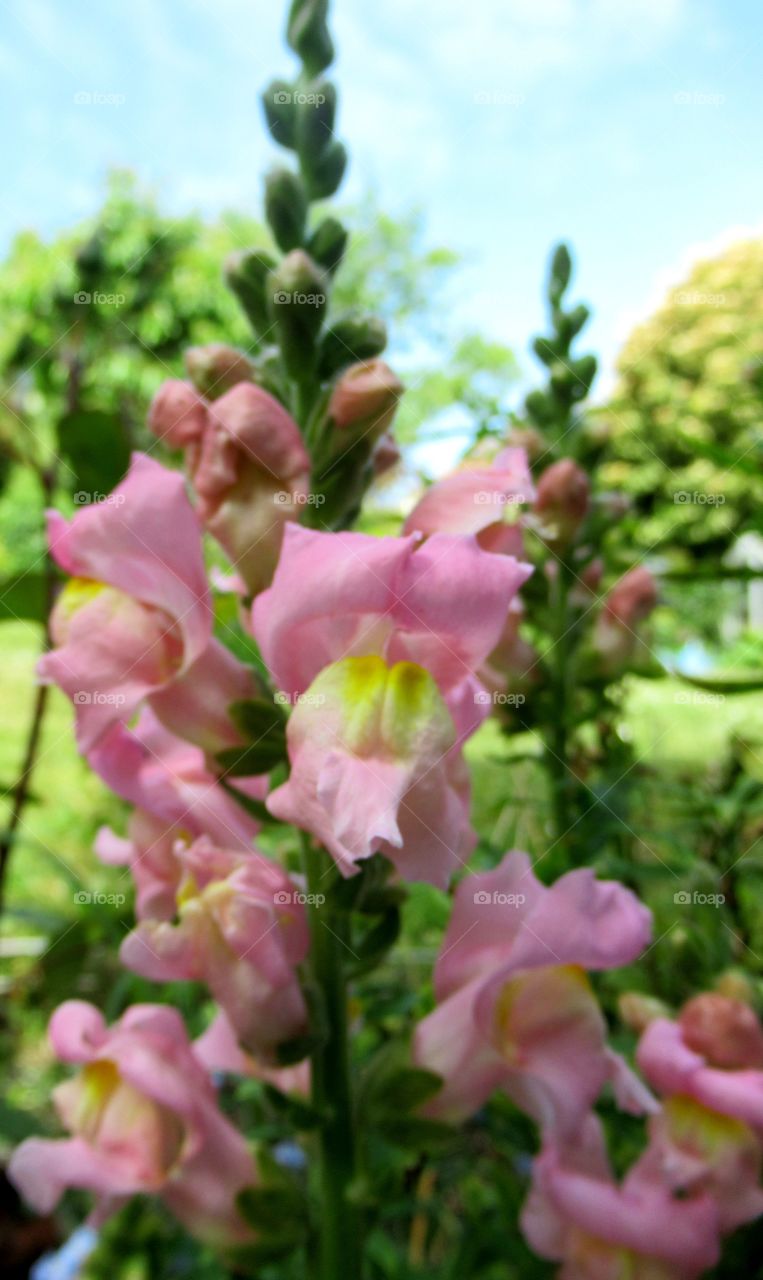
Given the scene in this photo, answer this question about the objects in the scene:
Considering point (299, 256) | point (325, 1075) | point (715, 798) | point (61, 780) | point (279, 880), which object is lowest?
point (61, 780)

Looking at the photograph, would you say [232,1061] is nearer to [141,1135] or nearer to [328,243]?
[141,1135]

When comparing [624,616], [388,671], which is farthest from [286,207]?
[624,616]

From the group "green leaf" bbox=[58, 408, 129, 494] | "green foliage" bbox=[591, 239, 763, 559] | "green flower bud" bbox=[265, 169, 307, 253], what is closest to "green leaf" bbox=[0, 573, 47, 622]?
"green leaf" bbox=[58, 408, 129, 494]

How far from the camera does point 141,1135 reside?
72 cm

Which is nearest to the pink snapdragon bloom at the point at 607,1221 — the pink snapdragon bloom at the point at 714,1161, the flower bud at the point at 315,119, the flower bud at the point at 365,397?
the pink snapdragon bloom at the point at 714,1161

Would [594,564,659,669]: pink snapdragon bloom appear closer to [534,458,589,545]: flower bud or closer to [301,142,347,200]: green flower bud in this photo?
[534,458,589,545]: flower bud

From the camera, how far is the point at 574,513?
104cm

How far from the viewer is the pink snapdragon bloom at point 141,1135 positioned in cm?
70

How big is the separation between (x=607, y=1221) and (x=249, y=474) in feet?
1.88

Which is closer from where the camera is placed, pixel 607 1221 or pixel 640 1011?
pixel 607 1221

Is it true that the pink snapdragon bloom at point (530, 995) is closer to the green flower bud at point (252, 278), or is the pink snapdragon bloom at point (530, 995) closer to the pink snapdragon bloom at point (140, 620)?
the pink snapdragon bloom at point (140, 620)

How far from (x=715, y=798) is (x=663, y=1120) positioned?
477 mm

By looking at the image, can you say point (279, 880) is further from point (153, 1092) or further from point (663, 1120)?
point (663, 1120)

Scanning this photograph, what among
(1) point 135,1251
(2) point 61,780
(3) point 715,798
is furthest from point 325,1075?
(2) point 61,780
